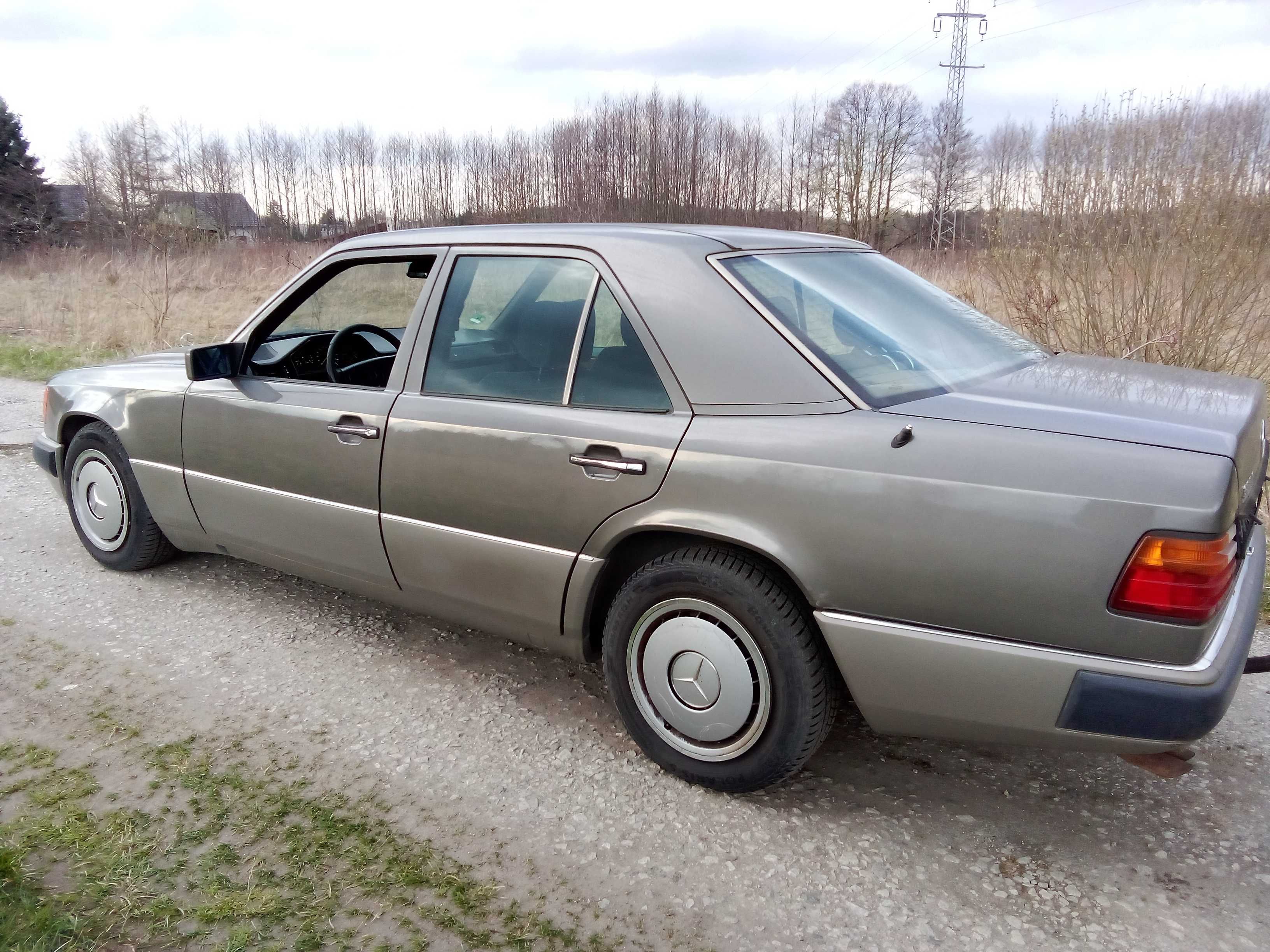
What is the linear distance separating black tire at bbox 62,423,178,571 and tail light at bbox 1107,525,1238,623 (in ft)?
13.2

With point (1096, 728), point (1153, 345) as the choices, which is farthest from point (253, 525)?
point (1153, 345)

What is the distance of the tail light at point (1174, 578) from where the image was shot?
195cm

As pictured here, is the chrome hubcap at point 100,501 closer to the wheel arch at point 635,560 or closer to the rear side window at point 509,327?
the rear side window at point 509,327

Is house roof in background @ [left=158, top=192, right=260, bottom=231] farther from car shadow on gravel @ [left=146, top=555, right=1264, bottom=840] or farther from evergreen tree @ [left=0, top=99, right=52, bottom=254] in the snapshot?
car shadow on gravel @ [left=146, top=555, right=1264, bottom=840]

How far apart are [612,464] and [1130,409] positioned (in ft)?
4.62

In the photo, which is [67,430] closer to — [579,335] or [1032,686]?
[579,335]

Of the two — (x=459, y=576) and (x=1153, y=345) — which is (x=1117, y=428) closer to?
(x=459, y=576)

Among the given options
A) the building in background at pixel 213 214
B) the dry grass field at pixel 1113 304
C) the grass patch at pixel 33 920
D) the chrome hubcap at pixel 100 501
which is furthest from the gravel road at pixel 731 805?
the building in background at pixel 213 214

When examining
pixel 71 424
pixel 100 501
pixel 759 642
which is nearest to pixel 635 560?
pixel 759 642

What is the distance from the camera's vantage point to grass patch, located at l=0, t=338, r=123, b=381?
10750mm

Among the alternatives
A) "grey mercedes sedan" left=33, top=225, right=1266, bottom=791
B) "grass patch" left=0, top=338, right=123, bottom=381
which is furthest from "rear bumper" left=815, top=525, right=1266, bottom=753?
"grass patch" left=0, top=338, right=123, bottom=381

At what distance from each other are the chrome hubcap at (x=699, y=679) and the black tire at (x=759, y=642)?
0.01 m

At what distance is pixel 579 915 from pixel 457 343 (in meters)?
1.90

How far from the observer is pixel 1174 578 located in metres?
1.96
